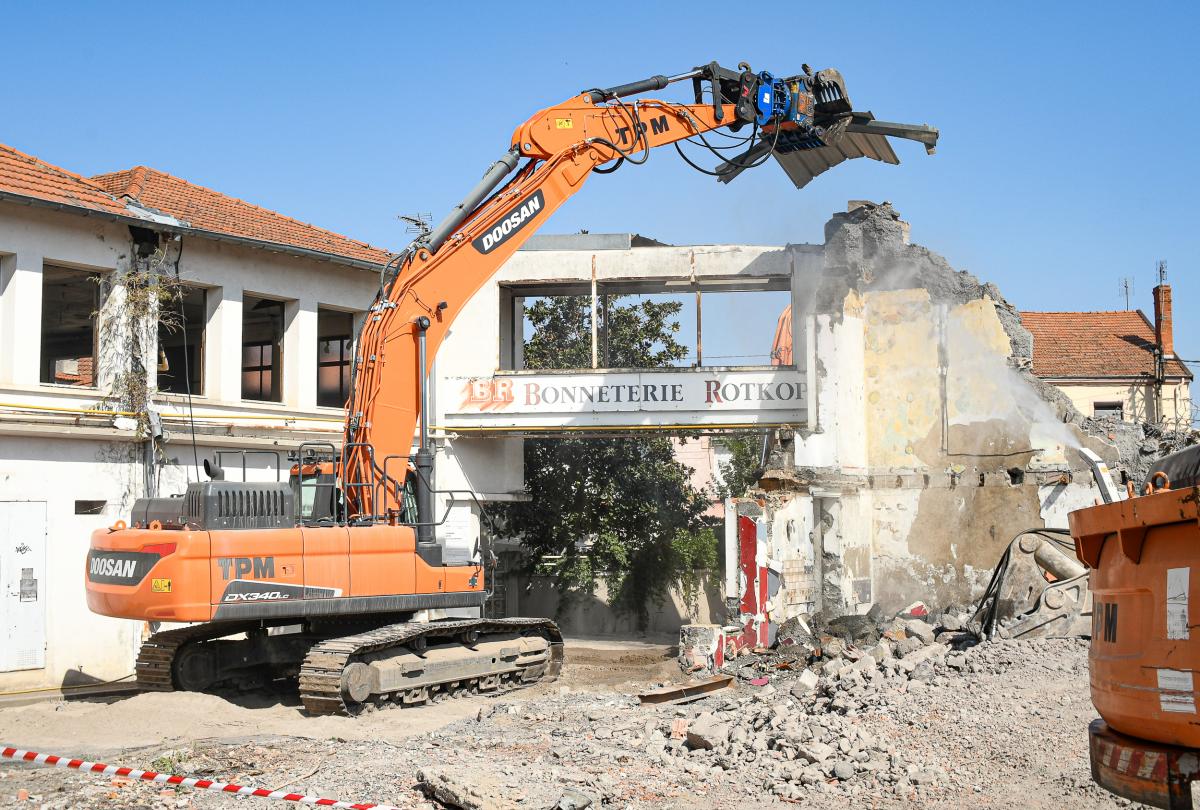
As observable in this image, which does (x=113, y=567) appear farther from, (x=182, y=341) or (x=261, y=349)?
(x=261, y=349)

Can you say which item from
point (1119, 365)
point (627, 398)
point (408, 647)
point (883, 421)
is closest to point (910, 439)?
point (883, 421)

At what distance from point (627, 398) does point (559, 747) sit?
10334mm

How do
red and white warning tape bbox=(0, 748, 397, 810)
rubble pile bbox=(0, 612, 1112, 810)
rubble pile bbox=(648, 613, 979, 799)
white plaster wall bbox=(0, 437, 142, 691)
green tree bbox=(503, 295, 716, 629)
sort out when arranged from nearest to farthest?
red and white warning tape bbox=(0, 748, 397, 810) → rubble pile bbox=(0, 612, 1112, 810) → rubble pile bbox=(648, 613, 979, 799) → white plaster wall bbox=(0, 437, 142, 691) → green tree bbox=(503, 295, 716, 629)

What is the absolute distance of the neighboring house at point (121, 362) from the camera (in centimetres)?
1486

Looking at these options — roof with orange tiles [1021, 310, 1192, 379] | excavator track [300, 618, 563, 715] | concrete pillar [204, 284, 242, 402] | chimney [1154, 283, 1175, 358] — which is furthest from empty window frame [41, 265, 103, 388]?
chimney [1154, 283, 1175, 358]

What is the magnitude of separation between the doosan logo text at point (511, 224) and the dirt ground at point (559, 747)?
17.2 feet

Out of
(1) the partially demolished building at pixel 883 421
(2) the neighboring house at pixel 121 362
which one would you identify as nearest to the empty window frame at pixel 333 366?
(2) the neighboring house at pixel 121 362

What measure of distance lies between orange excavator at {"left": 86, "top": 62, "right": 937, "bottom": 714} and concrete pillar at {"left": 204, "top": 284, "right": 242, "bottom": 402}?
4395mm

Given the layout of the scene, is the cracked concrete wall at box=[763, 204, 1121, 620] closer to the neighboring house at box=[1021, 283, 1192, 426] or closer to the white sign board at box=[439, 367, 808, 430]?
the white sign board at box=[439, 367, 808, 430]

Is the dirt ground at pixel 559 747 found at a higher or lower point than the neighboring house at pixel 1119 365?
lower

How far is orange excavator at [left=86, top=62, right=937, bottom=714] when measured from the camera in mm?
11367

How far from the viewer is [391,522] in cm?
1264

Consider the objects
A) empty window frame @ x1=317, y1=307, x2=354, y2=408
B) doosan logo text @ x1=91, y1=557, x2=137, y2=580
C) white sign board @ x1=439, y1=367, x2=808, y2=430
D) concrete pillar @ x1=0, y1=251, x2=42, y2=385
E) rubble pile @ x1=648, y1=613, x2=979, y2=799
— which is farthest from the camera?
empty window frame @ x1=317, y1=307, x2=354, y2=408

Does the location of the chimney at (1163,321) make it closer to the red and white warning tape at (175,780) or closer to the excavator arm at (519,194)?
the excavator arm at (519,194)
